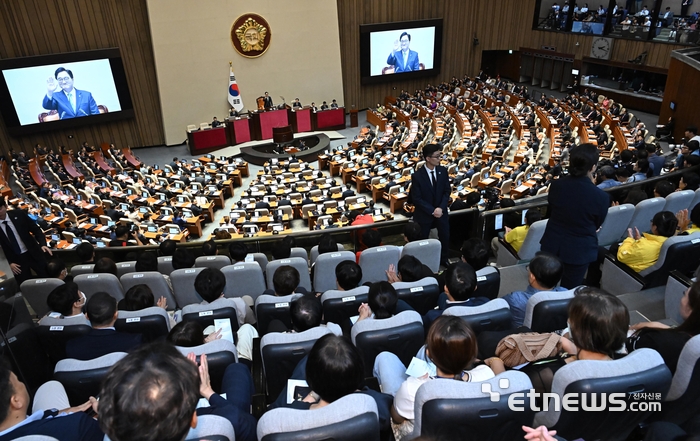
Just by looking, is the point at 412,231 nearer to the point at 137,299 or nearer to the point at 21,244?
the point at 137,299

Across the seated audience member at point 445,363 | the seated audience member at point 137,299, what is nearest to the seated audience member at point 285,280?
the seated audience member at point 137,299

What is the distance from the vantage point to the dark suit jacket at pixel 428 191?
5.24 meters

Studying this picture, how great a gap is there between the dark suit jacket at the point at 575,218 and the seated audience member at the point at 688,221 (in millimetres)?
1156

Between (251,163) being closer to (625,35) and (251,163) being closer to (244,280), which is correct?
(244,280)

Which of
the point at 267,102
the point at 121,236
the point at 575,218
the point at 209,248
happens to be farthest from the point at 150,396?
the point at 267,102

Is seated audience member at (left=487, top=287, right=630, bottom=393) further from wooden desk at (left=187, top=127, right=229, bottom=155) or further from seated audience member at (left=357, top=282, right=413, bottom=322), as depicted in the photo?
wooden desk at (left=187, top=127, right=229, bottom=155)

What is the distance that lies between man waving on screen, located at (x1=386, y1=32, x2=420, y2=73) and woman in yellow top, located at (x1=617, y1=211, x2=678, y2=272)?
17948 mm

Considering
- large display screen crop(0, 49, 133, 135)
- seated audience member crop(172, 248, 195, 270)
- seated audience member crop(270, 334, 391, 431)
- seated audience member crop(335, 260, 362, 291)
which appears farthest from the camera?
large display screen crop(0, 49, 133, 135)

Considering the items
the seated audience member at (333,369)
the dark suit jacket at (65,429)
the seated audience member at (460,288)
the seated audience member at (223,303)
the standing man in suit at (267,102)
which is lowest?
the standing man in suit at (267,102)

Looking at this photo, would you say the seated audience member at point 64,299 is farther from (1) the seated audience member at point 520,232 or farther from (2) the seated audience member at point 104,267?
(1) the seated audience member at point 520,232

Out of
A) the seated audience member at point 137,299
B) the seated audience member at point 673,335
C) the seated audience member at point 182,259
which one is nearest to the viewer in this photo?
the seated audience member at point 673,335

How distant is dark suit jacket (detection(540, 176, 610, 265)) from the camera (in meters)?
3.41

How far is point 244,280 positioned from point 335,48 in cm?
1671

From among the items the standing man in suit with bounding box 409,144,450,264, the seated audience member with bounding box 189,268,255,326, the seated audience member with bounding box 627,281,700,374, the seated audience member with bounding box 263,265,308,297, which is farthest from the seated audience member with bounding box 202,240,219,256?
the seated audience member with bounding box 627,281,700,374
